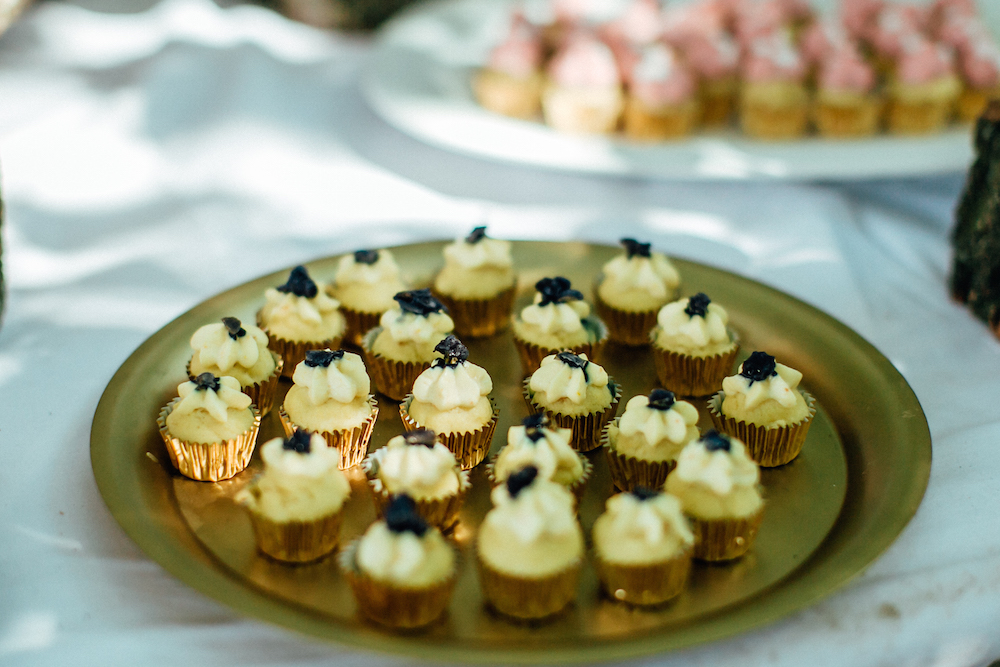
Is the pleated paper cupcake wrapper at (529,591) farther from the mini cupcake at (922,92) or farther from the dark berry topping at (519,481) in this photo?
the mini cupcake at (922,92)

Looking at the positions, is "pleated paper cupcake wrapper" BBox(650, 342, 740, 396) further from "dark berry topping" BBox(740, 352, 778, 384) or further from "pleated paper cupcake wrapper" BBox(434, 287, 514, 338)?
"pleated paper cupcake wrapper" BBox(434, 287, 514, 338)

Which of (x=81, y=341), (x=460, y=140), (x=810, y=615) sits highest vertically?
(x=460, y=140)

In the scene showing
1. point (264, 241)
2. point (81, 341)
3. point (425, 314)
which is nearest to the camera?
point (425, 314)

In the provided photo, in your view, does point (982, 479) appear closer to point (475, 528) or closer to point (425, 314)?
point (475, 528)

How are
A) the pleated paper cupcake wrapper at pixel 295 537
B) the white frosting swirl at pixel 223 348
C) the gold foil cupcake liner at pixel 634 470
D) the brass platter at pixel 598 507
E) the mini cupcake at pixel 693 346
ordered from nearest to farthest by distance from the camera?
the brass platter at pixel 598 507 < the pleated paper cupcake wrapper at pixel 295 537 < the gold foil cupcake liner at pixel 634 470 < the white frosting swirl at pixel 223 348 < the mini cupcake at pixel 693 346

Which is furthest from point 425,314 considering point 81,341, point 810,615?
point 810,615

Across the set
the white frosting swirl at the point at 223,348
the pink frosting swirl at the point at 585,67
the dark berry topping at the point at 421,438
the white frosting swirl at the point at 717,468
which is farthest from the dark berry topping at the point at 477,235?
the pink frosting swirl at the point at 585,67

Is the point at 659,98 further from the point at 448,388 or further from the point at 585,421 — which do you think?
the point at 448,388
